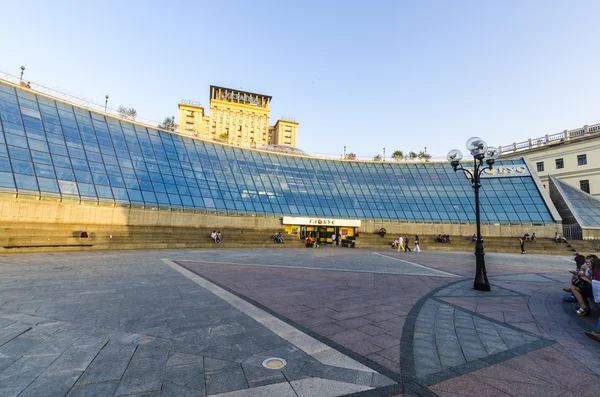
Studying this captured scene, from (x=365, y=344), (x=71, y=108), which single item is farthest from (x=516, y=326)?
(x=71, y=108)

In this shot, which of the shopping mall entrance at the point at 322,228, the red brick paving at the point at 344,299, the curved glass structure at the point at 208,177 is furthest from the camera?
the shopping mall entrance at the point at 322,228

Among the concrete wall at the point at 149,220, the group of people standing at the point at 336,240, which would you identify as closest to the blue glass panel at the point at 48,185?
the concrete wall at the point at 149,220

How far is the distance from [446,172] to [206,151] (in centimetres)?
3686

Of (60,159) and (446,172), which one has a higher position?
(446,172)

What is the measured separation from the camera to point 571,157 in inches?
1516

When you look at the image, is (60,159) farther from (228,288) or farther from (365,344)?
(365,344)

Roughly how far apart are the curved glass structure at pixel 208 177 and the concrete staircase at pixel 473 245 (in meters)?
3.94

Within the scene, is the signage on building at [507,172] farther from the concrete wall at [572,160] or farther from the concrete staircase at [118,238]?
the concrete staircase at [118,238]

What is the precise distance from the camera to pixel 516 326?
5496mm

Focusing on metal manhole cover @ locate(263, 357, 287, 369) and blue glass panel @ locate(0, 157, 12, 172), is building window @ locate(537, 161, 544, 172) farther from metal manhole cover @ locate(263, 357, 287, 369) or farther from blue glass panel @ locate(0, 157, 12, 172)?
blue glass panel @ locate(0, 157, 12, 172)

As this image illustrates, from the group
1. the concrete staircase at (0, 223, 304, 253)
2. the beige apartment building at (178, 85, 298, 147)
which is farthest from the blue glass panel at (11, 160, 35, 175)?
the beige apartment building at (178, 85, 298, 147)

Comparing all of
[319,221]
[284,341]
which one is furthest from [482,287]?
[319,221]

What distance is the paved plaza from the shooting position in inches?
126

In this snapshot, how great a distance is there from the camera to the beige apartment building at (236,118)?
9556 cm
